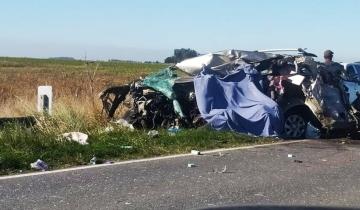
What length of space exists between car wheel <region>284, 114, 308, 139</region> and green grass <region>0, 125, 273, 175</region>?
762 millimetres

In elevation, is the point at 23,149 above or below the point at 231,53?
below

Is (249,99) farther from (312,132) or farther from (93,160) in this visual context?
(93,160)

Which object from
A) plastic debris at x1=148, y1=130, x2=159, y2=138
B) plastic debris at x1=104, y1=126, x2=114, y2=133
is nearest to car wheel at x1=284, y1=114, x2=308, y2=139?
plastic debris at x1=148, y1=130, x2=159, y2=138

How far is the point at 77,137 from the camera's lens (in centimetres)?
1065

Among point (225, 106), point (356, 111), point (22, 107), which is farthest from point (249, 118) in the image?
point (22, 107)

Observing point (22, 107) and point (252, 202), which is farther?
point (22, 107)

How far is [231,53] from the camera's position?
567 inches

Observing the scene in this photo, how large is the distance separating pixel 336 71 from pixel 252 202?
291 inches

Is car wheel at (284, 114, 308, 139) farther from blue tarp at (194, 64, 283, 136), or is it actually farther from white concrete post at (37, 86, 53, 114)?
white concrete post at (37, 86, 53, 114)

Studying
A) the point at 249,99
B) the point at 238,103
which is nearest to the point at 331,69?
the point at 249,99

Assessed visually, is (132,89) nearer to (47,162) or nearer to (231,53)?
(231,53)

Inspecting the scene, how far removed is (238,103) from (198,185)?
5.38 m

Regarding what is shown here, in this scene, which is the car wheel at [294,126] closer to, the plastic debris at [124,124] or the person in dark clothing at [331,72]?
the person in dark clothing at [331,72]

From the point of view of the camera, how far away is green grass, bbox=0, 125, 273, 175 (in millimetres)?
8789
